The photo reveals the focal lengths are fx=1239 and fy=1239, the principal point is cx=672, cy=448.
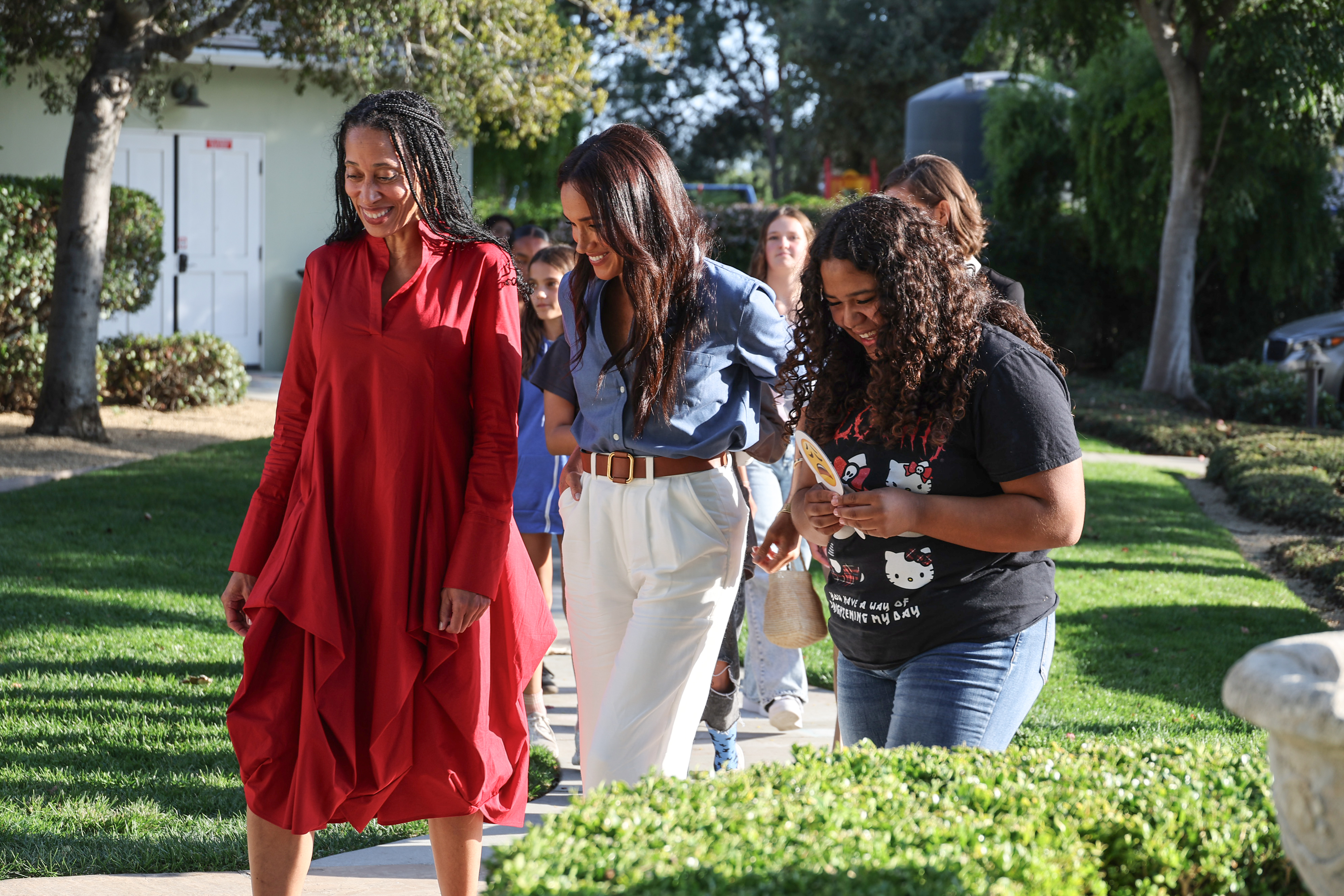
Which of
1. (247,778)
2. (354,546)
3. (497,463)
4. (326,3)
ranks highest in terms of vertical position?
(326,3)

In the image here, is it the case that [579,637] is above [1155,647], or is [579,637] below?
above

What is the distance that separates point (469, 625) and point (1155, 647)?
4939mm

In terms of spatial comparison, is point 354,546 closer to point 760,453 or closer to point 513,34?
point 760,453

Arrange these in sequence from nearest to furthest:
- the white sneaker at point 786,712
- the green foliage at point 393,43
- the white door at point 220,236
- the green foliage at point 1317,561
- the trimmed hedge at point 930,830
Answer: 1. the trimmed hedge at point 930,830
2. the white sneaker at point 786,712
3. the green foliage at point 1317,561
4. the green foliage at point 393,43
5. the white door at point 220,236

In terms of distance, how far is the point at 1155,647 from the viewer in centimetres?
665

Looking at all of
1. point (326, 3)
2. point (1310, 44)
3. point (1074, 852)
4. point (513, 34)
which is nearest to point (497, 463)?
point (1074, 852)

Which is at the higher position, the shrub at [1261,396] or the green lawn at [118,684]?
the shrub at [1261,396]

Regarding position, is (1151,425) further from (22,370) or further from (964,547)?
(964,547)

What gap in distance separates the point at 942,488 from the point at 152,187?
1557 centimetres

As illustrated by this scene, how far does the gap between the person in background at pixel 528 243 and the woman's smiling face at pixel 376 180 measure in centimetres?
300

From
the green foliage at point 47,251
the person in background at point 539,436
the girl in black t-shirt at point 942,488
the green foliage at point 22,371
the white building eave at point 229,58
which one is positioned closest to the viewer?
the girl in black t-shirt at point 942,488

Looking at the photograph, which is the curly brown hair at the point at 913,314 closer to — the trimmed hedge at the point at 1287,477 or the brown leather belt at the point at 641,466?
the brown leather belt at the point at 641,466

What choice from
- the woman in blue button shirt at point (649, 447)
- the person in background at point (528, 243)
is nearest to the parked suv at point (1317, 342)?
the person in background at point (528, 243)

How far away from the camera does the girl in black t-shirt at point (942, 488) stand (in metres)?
2.65
